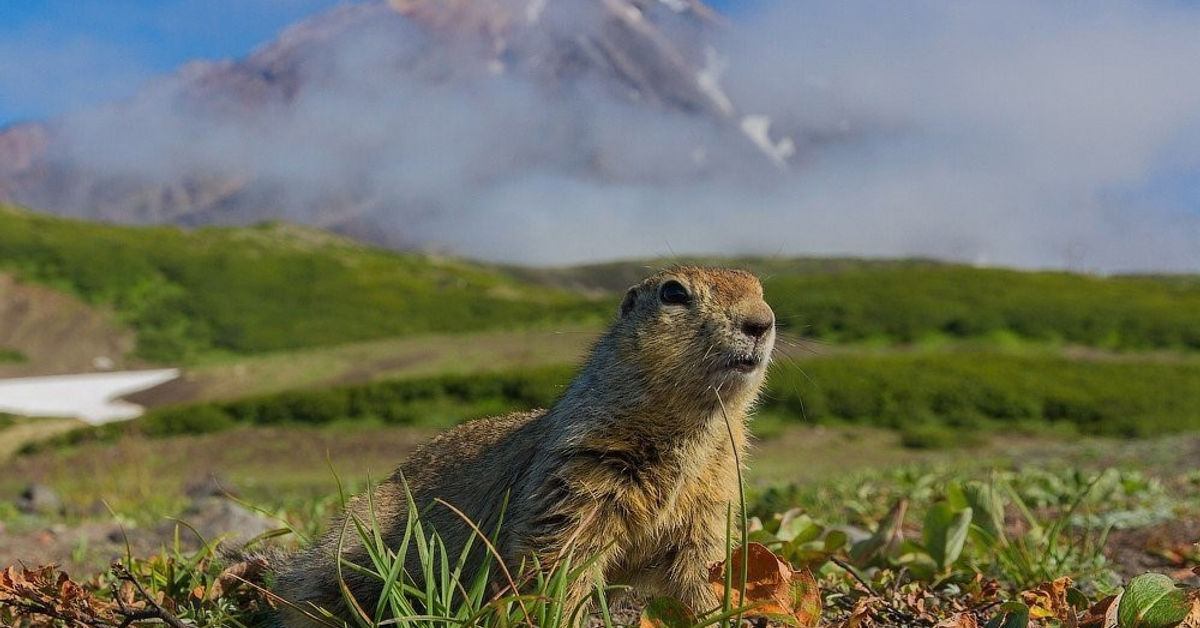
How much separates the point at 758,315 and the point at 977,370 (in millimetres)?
34599

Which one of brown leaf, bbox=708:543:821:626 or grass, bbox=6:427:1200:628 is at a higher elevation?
brown leaf, bbox=708:543:821:626

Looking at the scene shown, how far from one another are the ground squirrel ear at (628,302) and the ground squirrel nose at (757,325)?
596 millimetres

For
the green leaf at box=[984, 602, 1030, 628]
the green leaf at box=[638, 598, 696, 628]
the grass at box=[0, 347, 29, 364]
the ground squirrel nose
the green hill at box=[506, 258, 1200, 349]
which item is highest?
the ground squirrel nose

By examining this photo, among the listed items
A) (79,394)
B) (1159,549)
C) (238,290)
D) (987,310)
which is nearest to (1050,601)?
(1159,549)

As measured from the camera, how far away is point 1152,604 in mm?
2639

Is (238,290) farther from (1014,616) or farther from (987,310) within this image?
(1014,616)

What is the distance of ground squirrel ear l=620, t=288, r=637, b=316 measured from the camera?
385 cm

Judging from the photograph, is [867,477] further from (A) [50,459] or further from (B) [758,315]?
(A) [50,459]

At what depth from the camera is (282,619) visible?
3.42 metres

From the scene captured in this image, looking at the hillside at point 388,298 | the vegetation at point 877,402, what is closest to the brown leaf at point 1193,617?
the vegetation at point 877,402

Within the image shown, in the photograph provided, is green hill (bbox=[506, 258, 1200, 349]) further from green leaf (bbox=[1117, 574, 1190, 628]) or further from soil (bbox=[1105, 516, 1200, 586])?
green leaf (bbox=[1117, 574, 1190, 628])

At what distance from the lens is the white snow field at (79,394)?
39188 mm

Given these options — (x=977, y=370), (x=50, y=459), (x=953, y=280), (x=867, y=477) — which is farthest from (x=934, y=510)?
(x=953, y=280)

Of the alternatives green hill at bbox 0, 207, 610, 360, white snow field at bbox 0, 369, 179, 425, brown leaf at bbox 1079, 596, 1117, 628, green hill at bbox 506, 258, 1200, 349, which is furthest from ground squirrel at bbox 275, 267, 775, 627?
green hill at bbox 0, 207, 610, 360
